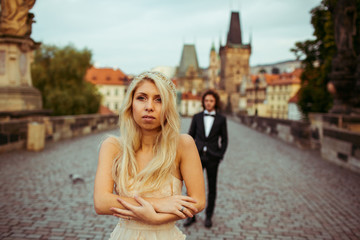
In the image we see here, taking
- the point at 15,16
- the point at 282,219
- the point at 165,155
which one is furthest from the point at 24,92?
the point at 165,155

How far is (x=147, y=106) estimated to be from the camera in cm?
184

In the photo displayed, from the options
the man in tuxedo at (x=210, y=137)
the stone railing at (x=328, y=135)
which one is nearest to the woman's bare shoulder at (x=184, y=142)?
the man in tuxedo at (x=210, y=137)

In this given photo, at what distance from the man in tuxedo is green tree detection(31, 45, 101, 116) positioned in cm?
2414

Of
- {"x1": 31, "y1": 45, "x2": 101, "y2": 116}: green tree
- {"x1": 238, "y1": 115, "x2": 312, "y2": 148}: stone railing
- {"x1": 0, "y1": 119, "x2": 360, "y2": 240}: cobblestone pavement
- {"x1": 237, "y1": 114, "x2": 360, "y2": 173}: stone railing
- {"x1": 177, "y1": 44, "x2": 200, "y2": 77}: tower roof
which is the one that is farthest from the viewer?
{"x1": 177, "y1": 44, "x2": 200, "y2": 77}: tower roof

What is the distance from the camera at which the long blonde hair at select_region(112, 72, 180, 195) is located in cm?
184

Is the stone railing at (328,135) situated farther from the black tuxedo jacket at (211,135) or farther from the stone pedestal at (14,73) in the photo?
the stone pedestal at (14,73)

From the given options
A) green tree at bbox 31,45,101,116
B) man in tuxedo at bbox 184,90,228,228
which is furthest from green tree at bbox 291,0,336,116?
green tree at bbox 31,45,101,116

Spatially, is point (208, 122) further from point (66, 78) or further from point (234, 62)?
point (234, 62)

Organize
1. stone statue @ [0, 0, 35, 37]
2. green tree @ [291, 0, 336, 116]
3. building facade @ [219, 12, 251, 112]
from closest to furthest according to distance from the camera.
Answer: stone statue @ [0, 0, 35, 37], green tree @ [291, 0, 336, 116], building facade @ [219, 12, 251, 112]

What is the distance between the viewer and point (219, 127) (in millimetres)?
4988

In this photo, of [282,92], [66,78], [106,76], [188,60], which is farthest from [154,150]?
[188,60]

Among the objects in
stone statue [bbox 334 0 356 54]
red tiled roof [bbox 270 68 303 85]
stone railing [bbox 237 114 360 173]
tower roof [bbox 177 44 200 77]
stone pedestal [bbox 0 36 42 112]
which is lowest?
stone railing [bbox 237 114 360 173]

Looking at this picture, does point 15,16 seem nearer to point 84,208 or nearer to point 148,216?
point 84,208

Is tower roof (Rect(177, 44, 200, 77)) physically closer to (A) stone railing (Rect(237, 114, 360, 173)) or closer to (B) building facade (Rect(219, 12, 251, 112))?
(B) building facade (Rect(219, 12, 251, 112))
